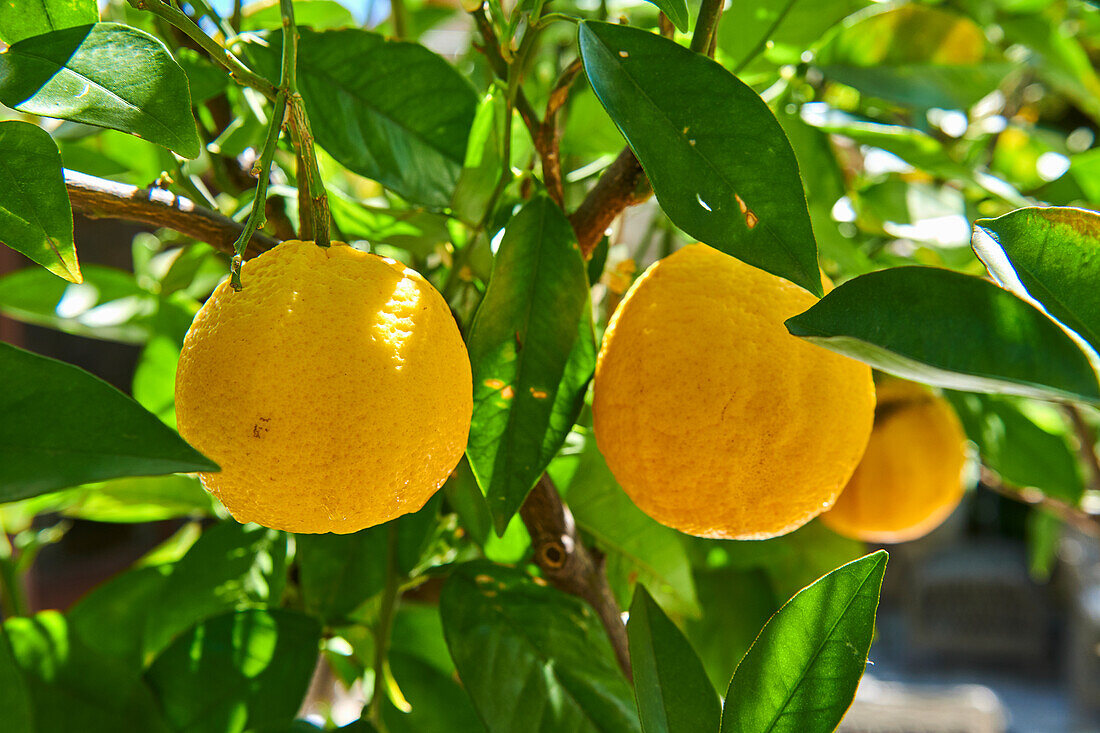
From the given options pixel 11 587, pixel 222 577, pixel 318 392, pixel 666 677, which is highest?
pixel 318 392

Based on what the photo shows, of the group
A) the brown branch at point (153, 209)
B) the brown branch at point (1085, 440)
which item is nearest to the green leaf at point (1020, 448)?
the brown branch at point (1085, 440)

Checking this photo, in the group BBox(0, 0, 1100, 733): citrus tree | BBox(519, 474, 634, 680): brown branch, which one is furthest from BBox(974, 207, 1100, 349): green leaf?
BBox(519, 474, 634, 680): brown branch

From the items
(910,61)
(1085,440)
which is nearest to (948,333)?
(910,61)

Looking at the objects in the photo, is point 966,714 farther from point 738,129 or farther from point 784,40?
point 738,129

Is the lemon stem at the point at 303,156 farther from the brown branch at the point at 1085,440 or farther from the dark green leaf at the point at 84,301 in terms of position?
the brown branch at the point at 1085,440

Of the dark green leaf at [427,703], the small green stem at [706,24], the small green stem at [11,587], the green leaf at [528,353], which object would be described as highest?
the small green stem at [706,24]

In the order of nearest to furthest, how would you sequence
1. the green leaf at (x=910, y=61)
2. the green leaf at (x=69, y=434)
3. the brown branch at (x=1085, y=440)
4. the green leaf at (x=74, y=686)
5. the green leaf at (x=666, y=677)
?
the green leaf at (x=69, y=434) → the green leaf at (x=666, y=677) → the green leaf at (x=74, y=686) → the green leaf at (x=910, y=61) → the brown branch at (x=1085, y=440)

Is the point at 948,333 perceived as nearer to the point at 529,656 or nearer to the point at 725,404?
the point at 725,404
